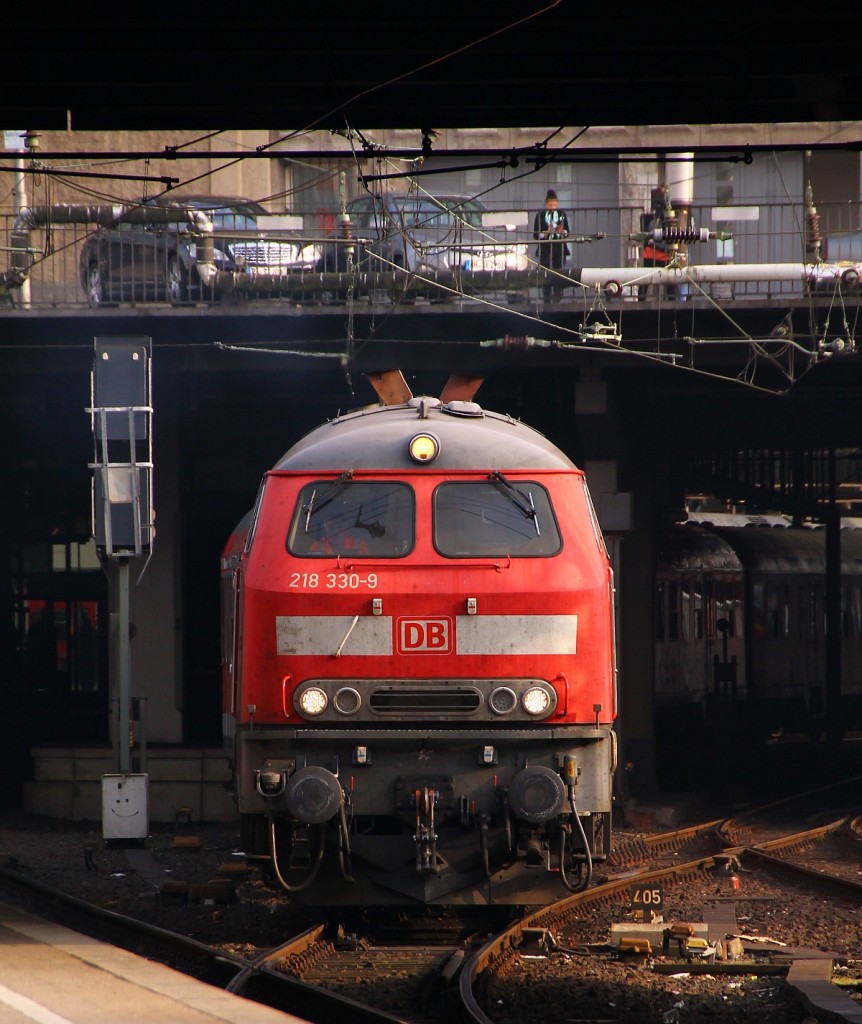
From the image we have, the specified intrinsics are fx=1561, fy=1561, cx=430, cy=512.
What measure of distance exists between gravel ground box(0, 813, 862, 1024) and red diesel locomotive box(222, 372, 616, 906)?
0.79m

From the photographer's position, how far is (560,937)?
33.2 ft

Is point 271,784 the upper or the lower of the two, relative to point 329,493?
lower

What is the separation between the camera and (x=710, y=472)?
93.2ft

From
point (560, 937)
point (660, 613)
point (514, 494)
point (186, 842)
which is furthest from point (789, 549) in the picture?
point (514, 494)

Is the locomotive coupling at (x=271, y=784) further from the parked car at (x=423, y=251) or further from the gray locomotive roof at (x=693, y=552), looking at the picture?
the gray locomotive roof at (x=693, y=552)

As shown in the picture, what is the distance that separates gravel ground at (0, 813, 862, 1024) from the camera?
805 centimetres

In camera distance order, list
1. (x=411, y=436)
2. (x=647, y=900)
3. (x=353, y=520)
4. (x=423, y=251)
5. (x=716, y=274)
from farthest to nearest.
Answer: (x=716, y=274) < (x=423, y=251) < (x=647, y=900) < (x=411, y=436) < (x=353, y=520)

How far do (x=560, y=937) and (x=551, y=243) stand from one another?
340 inches

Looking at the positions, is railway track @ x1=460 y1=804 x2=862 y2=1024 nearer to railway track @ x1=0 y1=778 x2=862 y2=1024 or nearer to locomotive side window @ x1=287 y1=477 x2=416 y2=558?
railway track @ x1=0 y1=778 x2=862 y2=1024

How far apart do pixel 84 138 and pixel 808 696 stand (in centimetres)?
1674

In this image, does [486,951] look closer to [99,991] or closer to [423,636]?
[423,636]

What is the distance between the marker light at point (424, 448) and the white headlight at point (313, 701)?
5.20ft

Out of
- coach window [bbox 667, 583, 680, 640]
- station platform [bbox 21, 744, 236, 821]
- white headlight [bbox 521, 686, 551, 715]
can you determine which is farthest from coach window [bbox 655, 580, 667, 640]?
white headlight [bbox 521, 686, 551, 715]

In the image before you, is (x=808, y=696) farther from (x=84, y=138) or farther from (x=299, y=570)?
(x=299, y=570)
